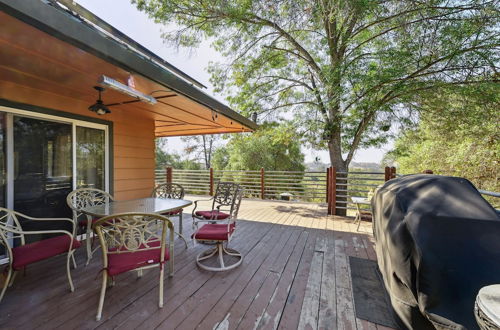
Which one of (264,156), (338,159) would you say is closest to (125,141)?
(338,159)

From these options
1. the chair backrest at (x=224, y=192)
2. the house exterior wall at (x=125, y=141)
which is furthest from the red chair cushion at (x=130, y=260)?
the house exterior wall at (x=125, y=141)

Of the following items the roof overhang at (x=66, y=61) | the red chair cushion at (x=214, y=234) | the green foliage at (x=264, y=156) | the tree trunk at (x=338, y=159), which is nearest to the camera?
the roof overhang at (x=66, y=61)

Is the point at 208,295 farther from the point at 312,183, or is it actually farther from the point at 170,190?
the point at 312,183

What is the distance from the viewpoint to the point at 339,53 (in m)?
4.99

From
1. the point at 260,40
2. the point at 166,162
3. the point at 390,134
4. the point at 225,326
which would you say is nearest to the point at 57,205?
the point at 225,326

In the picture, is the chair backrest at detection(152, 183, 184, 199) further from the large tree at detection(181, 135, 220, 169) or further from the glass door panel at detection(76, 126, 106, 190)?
the large tree at detection(181, 135, 220, 169)

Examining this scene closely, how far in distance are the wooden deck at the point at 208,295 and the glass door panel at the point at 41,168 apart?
739mm

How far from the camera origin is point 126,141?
3986 millimetres

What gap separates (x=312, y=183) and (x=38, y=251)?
21.2ft

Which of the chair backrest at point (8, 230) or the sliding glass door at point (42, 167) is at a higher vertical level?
the sliding glass door at point (42, 167)

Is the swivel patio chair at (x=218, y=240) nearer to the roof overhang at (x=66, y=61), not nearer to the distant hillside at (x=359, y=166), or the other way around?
the roof overhang at (x=66, y=61)

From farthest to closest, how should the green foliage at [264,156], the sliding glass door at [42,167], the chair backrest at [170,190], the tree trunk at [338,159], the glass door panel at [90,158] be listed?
the green foliage at [264,156] < the tree trunk at [338,159] < the chair backrest at [170,190] < the glass door panel at [90,158] < the sliding glass door at [42,167]

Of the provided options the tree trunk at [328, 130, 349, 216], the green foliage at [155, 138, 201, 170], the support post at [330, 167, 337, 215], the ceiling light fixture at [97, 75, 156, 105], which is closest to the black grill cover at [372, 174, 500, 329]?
the ceiling light fixture at [97, 75, 156, 105]

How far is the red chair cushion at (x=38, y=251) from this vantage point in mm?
1747
